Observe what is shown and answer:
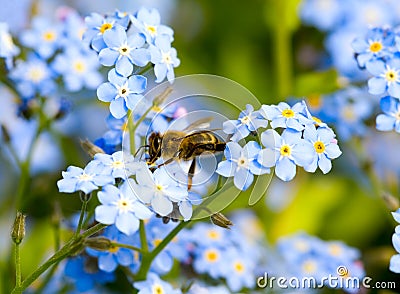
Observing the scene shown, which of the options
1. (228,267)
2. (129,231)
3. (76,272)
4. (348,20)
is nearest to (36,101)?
(76,272)

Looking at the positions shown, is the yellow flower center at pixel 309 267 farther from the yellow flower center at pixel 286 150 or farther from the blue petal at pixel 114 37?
the blue petal at pixel 114 37

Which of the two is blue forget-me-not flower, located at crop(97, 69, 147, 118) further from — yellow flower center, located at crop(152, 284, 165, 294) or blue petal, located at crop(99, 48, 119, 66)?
yellow flower center, located at crop(152, 284, 165, 294)

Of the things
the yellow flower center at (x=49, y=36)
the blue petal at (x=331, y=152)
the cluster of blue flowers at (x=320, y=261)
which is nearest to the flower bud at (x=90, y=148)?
the blue petal at (x=331, y=152)

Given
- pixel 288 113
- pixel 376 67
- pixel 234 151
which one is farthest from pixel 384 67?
pixel 234 151

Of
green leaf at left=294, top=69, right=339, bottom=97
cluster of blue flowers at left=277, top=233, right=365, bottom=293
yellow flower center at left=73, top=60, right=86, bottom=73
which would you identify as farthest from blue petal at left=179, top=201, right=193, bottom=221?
green leaf at left=294, top=69, right=339, bottom=97

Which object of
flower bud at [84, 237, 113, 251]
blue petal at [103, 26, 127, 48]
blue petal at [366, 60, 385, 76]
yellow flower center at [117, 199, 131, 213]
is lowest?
flower bud at [84, 237, 113, 251]
